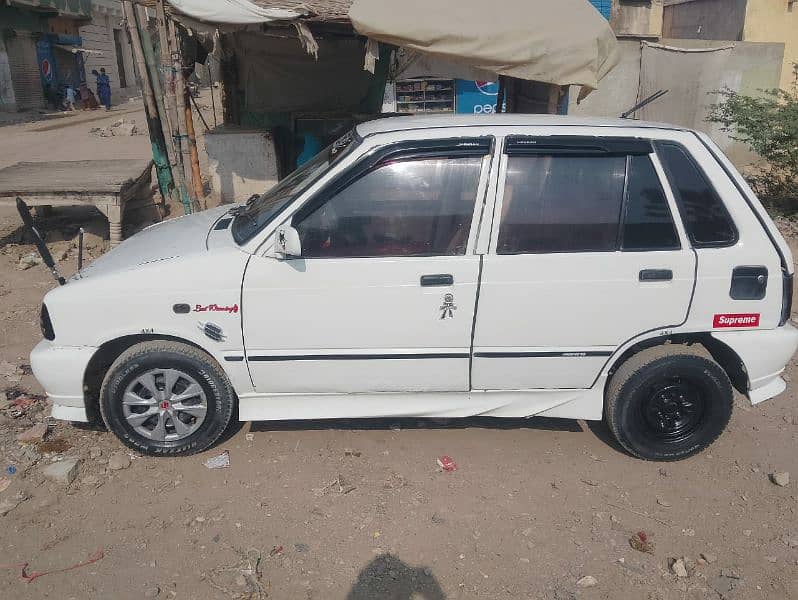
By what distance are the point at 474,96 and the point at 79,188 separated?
34.3ft

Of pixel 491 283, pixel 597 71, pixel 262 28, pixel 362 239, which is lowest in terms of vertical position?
pixel 491 283

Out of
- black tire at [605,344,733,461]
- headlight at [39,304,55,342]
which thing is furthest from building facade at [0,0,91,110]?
black tire at [605,344,733,461]

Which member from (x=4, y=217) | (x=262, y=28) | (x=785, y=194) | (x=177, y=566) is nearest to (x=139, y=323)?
(x=177, y=566)

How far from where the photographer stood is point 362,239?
3336mm

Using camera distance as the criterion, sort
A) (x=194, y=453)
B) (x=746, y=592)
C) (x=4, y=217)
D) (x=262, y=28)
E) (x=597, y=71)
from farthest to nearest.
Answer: (x=4, y=217)
(x=262, y=28)
(x=597, y=71)
(x=194, y=453)
(x=746, y=592)

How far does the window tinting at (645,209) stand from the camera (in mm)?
3350

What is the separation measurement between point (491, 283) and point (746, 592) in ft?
5.86

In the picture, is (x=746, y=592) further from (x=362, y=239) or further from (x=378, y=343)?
(x=362, y=239)

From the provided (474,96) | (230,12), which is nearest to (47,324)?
(230,12)

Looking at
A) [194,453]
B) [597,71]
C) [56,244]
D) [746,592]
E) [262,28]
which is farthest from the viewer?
[56,244]

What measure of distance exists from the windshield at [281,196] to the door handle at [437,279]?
0.78 metres

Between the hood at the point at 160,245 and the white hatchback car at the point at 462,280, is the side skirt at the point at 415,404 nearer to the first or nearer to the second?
the white hatchback car at the point at 462,280

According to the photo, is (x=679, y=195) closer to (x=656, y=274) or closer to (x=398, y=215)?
(x=656, y=274)

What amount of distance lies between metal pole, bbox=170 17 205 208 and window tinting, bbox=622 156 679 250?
5979 mm
